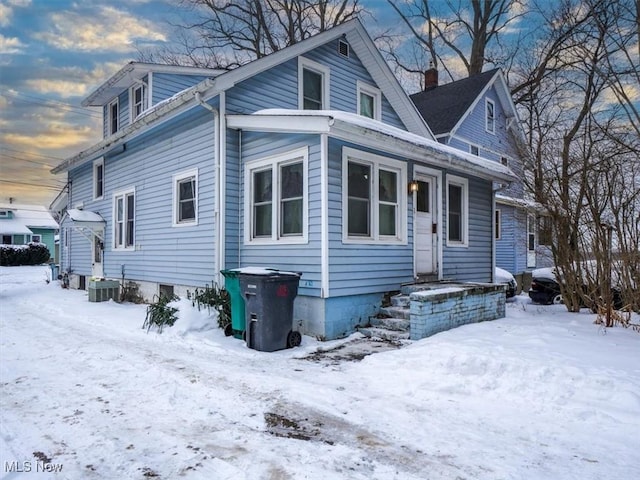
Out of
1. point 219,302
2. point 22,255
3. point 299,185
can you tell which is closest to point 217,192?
point 299,185

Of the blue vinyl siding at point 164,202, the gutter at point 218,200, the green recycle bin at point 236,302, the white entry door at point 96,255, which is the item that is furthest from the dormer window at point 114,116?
the green recycle bin at point 236,302

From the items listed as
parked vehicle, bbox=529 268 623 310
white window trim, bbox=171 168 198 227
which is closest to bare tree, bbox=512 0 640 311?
parked vehicle, bbox=529 268 623 310

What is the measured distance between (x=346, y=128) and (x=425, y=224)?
3.37 metres

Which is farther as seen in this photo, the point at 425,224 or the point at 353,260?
the point at 425,224

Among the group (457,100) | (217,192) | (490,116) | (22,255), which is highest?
(457,100)

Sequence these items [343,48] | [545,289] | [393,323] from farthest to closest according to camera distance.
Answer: [545,289] → [343,48] → [393,323]

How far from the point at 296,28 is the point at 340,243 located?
62.4ft

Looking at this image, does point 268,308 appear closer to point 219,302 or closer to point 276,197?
point 219,302

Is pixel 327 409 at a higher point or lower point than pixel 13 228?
lower

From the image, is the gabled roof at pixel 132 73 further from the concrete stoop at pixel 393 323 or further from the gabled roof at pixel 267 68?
the concrete stoop at pixel 393 323

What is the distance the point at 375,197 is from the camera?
763 centimetres

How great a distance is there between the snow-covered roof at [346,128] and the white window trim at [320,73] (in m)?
2.51

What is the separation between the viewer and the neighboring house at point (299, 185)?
6.91 meters

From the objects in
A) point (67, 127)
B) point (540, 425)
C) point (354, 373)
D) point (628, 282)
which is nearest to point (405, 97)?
point (628, 282)
